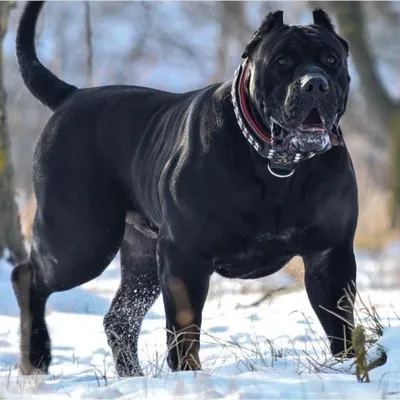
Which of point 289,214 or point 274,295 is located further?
point 274,295

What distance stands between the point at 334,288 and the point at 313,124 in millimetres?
795

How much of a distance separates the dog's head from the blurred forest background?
13.8 ft

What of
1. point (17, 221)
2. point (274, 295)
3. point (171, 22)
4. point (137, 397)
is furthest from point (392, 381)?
point (171, 22)

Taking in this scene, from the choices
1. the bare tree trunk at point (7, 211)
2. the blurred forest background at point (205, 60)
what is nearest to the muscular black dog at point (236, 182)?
the bare tree trunk at point (7, 211)

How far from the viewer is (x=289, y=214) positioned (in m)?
4.51

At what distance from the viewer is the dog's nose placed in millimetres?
4184

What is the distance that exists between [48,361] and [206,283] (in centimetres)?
136

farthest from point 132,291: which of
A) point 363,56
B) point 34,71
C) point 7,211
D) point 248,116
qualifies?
point 363,56

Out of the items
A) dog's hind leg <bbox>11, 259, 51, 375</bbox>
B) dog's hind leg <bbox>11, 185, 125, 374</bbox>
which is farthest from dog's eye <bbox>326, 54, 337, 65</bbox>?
dog's hind leg <bbox>11, 259, 51, 375</bbox>

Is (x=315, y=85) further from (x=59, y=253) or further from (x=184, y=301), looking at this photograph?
(x=59, y=253)

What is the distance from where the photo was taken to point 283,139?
173 inches

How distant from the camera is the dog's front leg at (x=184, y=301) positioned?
457 cm

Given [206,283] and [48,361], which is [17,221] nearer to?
[48,361]

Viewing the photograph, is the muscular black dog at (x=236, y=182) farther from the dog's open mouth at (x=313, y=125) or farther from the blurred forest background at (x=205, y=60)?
the blurred forest background at (x=205, y=60)
